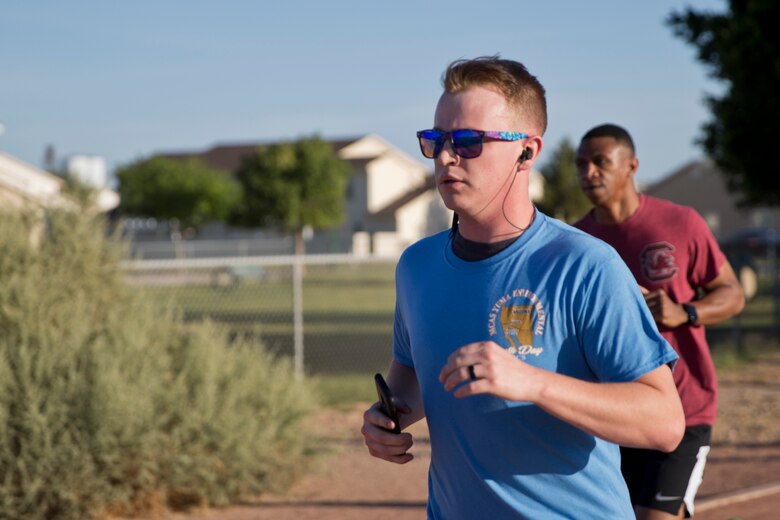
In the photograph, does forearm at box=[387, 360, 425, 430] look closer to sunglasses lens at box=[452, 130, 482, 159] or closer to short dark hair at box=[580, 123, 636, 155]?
sunglasses lens at box=[452, 130, 482, 159]

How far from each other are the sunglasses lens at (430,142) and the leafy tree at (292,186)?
169 feet

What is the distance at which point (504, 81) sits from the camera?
2.55 metres

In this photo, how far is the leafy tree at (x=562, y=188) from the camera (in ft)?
136

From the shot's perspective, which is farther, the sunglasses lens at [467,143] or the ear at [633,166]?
the ear at [633,166]

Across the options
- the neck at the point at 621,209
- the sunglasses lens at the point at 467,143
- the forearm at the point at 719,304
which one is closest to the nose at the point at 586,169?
the neck at the point at 621,209

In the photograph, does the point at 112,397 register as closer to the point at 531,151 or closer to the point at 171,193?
the point at 531,151

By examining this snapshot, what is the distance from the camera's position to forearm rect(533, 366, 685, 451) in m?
2.24

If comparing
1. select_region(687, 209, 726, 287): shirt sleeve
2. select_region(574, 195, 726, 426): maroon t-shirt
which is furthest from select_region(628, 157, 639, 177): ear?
select_region(687, 209, 726, 287): shirt sleeve

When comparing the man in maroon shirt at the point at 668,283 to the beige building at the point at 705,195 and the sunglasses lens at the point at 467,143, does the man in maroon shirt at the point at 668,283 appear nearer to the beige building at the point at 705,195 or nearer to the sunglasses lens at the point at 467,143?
the sunglasses lens at the point at 467,143

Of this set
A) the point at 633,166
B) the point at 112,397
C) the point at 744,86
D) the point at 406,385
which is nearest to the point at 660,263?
the point at 633,166

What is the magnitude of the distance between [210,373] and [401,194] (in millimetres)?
66821

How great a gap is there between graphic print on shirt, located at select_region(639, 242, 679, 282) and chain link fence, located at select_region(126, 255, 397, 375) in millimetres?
3856

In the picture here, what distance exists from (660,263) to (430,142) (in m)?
2.28

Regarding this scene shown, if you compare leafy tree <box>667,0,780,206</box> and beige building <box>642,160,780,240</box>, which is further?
beige building <box>642,160,780,240</box>
